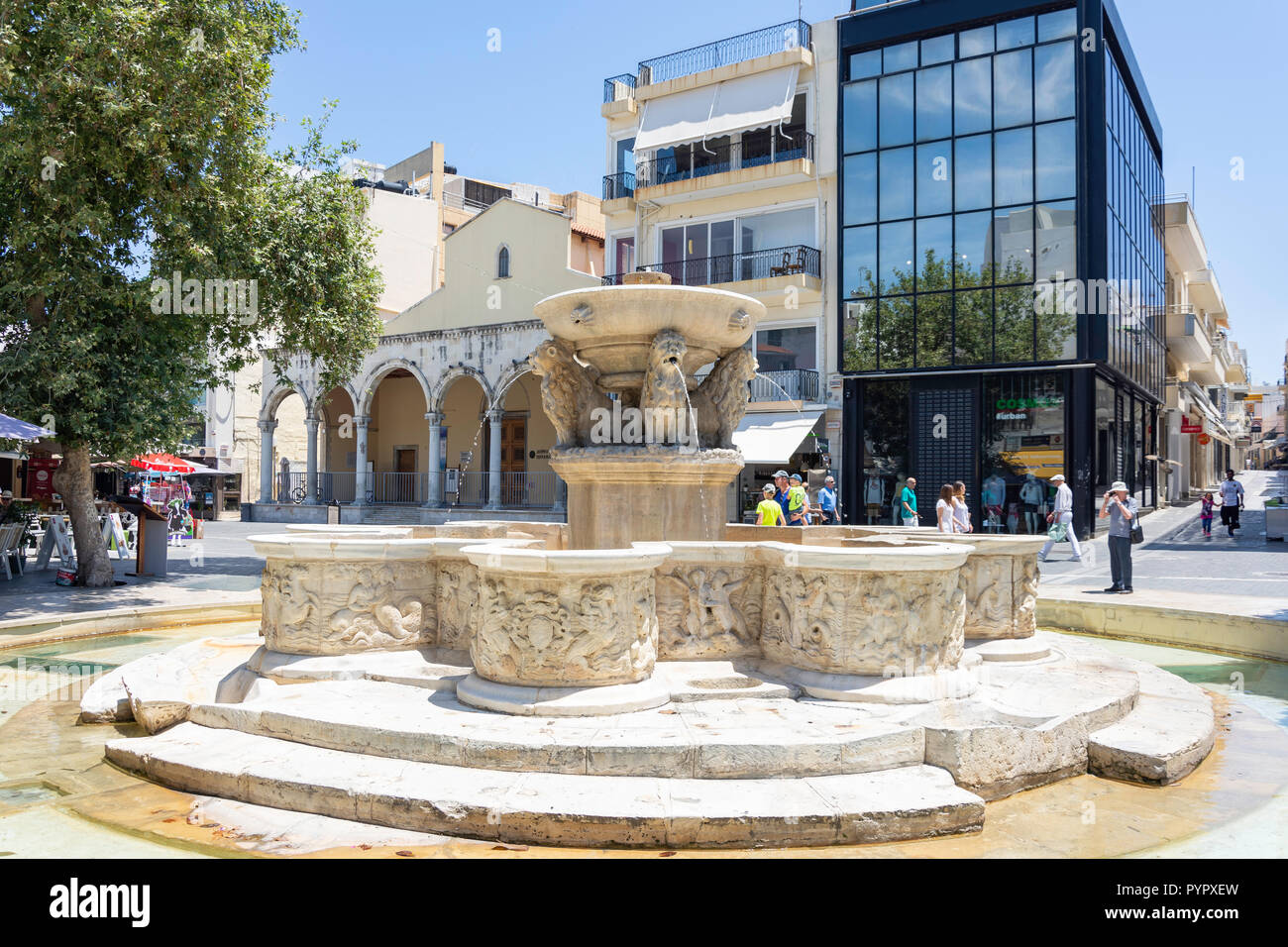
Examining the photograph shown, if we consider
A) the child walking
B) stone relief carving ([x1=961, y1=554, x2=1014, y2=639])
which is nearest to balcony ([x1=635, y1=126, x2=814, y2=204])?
the child walking

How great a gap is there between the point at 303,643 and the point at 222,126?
8548 millimetres

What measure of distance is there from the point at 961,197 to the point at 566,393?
52.9 ft

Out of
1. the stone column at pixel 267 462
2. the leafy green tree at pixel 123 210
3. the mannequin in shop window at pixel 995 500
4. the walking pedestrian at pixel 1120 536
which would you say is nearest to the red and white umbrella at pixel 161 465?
the stone column at pixel 267 462

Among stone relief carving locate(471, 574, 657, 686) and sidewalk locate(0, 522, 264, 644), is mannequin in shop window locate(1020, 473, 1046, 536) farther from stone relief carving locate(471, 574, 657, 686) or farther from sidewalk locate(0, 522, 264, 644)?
stone relief carving locate(471, 574, 657, 686)

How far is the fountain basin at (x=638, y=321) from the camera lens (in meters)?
6.43

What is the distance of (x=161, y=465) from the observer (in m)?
Result: 23.0

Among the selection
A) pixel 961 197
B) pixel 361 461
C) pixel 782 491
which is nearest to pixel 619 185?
pixel 961 197

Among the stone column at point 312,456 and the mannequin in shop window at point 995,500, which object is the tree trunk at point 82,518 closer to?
the mannequin in shop window at point 995,500

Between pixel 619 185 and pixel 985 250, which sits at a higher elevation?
pixel 619 185

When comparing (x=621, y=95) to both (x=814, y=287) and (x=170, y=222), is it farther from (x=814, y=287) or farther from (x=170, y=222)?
(x=170, y=222)

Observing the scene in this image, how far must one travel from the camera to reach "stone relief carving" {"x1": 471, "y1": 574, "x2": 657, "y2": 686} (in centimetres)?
457

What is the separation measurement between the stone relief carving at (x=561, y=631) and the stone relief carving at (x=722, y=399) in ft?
8.78

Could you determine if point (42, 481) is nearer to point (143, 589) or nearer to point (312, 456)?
point (312, 456)

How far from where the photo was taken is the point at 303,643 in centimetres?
550
